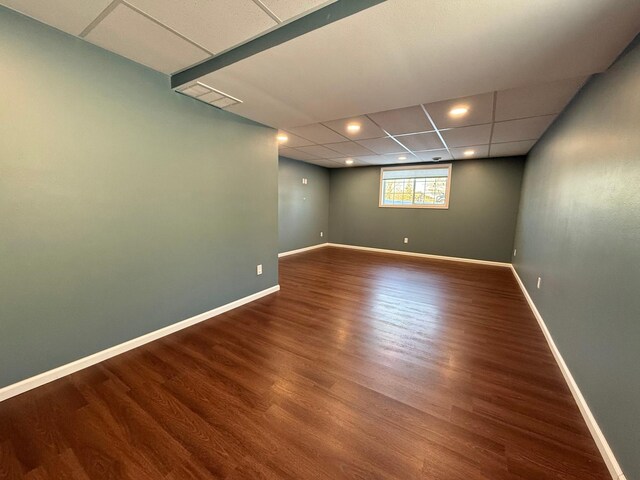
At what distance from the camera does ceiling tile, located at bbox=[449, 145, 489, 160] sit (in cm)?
459

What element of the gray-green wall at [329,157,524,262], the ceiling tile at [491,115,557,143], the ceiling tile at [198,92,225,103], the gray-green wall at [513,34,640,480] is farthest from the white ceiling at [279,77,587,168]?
the ceiling tile at [198,92,225,103]

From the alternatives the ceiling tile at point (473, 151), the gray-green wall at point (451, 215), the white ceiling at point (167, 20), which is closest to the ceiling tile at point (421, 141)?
the ceiling tile at point (473, 151)

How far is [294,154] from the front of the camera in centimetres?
548

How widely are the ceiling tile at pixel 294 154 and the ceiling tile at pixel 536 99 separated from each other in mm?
3379

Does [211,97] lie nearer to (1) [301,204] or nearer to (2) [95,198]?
(2) [95,198]

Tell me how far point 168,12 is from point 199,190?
1.45 meters

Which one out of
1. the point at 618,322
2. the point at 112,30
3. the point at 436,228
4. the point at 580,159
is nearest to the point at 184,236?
the point at 112,30

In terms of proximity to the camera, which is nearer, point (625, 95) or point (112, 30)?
point (625, 95)

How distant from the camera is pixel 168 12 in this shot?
4.70 ft

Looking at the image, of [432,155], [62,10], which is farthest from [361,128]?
[62,10]

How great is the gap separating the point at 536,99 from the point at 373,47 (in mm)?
1942

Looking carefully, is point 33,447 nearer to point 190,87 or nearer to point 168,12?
point 168,12

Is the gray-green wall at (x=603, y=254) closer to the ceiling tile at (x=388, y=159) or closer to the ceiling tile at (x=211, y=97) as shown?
the ceiling tile at (x=211, y=97)

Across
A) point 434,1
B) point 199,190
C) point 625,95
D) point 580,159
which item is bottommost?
point 199,190
